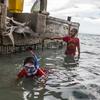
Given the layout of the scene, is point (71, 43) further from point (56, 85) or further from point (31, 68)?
point (31, 68)

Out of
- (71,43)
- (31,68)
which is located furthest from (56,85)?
(71,43)

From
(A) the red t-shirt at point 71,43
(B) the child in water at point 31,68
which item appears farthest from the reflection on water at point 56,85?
(A) the red t-shirt at point 71,43

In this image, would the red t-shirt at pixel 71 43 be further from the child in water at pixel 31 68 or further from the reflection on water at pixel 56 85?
the child in water at pixel 31 68

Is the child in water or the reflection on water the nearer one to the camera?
the reflection on water

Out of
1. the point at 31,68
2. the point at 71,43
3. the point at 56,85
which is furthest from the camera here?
the point at 71,43

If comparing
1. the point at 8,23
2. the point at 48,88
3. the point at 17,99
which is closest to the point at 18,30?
the point at 8,23

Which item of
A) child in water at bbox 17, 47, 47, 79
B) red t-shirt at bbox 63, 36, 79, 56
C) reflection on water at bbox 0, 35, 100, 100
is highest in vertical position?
red t-shirt at bbox 63, 36, 79, 56

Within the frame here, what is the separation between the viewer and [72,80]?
10000mm

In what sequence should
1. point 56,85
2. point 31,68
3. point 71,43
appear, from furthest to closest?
point 71,43 → point 56,85 → point 31,68

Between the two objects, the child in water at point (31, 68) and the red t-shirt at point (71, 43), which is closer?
the child in water at point (31, 68)

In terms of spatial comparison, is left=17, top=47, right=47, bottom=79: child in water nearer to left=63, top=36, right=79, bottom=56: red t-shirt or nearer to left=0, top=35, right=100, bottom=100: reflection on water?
left=0, top=35, right=100, bottom=100: reflection on water

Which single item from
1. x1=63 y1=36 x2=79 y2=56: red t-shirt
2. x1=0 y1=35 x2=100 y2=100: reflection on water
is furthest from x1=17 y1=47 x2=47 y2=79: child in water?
x1=63 y1=36 x2=79 y2=56: red t-shirt

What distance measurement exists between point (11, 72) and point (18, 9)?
7.76 metres

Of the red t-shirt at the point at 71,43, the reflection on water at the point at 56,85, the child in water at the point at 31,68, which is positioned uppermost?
the red t-shirt at the point at 71,43
